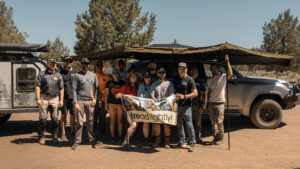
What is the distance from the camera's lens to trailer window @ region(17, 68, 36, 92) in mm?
6906

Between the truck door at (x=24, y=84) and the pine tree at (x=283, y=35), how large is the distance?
30.2 metres

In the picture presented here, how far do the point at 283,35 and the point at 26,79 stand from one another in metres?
32.7

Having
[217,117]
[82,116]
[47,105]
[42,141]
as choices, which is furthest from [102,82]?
[217,117]

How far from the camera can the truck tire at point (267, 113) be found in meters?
7.49

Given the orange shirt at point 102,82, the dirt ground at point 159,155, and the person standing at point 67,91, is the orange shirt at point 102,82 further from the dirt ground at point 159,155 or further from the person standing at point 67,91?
the dirt ground at point 159,155

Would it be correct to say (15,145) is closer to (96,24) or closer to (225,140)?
(225,140)

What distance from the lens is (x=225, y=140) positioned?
6371mm

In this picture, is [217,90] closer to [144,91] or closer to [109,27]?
[144,91]

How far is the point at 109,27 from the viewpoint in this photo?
23.0 meters

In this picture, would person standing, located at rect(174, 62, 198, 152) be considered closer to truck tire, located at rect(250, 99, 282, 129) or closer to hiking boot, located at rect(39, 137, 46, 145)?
truck tire, located at rect(250, 99, 282, 129)

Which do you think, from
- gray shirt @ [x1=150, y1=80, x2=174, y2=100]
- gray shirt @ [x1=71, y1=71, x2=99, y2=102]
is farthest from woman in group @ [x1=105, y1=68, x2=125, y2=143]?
gray shirt @ [x1=150, y1=80, x2=174, y2=100]

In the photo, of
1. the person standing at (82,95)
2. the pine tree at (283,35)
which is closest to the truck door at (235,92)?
the person standing at (82,95)

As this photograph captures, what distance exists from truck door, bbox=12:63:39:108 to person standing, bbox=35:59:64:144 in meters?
1.20

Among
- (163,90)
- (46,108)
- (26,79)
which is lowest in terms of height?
(46,108)
